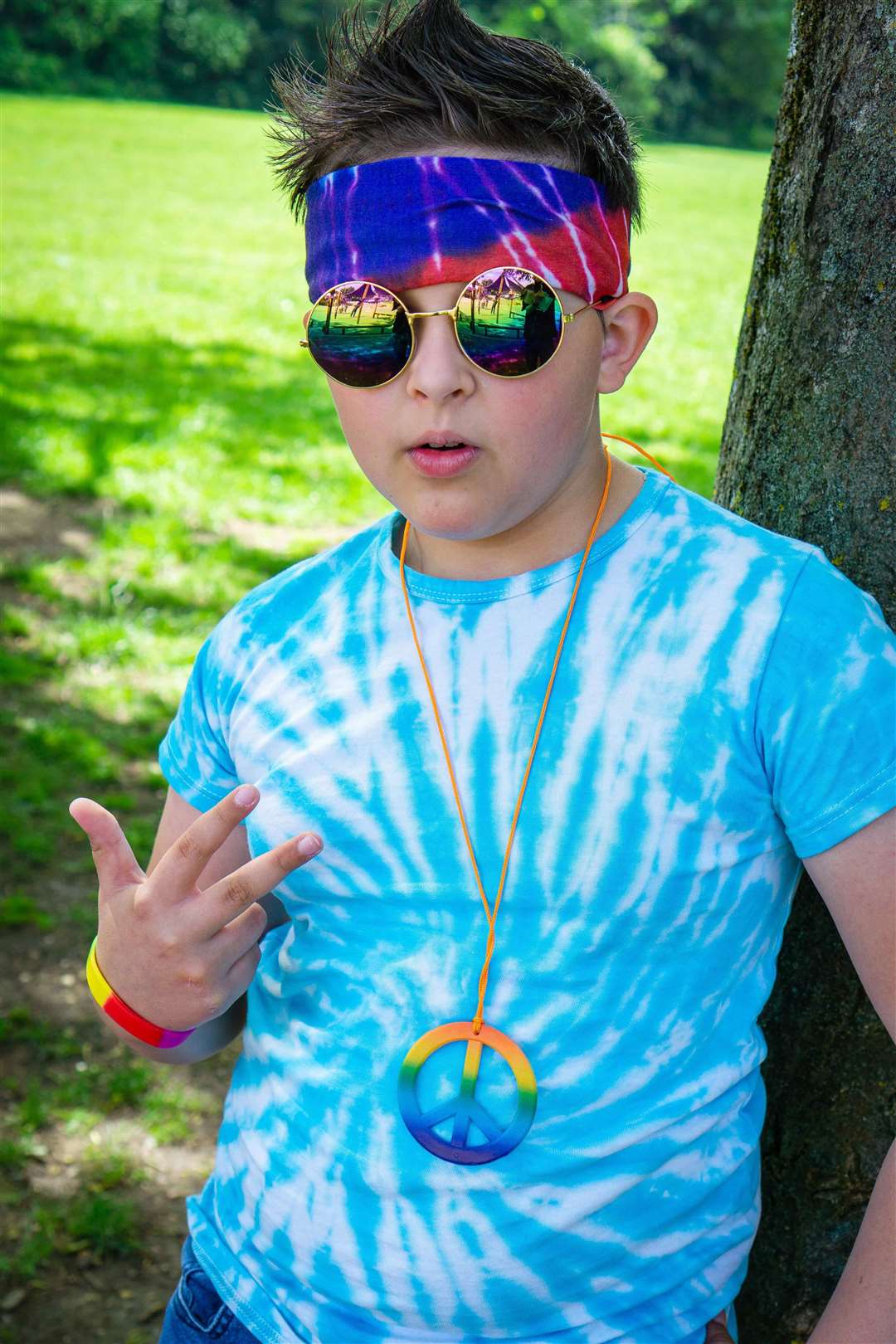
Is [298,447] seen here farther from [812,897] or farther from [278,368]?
[812,897]

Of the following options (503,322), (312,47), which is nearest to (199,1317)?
(503,322)

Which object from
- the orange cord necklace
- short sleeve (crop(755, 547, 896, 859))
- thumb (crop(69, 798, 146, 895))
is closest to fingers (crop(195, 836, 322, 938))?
thumb (crop(69, 798, 146, 895))

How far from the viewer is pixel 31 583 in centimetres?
560

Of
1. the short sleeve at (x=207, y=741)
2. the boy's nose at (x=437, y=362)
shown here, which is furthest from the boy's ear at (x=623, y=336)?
the short sleeve at (x=207, y=741)

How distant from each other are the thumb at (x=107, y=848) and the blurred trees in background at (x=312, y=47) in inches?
1286

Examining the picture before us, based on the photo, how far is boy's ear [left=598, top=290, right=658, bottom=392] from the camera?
171cm

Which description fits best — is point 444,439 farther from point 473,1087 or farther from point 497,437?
point 473,1087

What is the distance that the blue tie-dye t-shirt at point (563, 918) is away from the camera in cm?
151

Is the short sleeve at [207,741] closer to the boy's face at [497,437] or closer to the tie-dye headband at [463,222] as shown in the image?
the boy's face at [497,437]

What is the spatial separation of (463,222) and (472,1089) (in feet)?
3.41

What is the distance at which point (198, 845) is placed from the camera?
5.09ft

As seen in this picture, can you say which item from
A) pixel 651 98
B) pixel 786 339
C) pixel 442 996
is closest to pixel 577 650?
pixel 442 996

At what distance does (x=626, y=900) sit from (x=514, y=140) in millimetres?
941

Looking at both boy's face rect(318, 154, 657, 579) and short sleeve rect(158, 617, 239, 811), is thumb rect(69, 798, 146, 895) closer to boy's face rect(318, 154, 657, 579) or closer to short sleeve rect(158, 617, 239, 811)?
short sleeve rect(158, 617, 239, 811)
